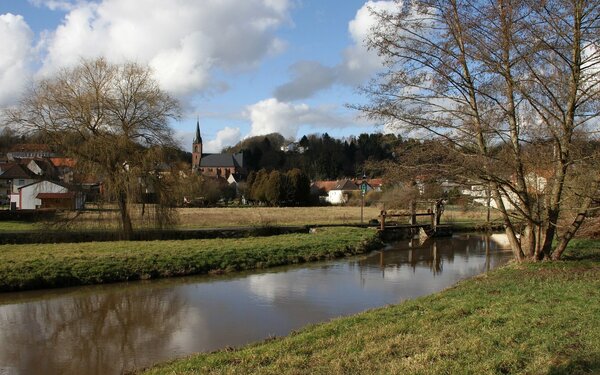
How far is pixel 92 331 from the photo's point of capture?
33.3ft

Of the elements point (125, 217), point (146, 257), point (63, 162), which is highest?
point (63, 162)

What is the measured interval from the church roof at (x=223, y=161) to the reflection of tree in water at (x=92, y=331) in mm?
100439

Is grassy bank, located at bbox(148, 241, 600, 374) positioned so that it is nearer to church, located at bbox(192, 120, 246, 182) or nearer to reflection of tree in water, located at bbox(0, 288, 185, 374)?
reflection of tree in water, located at bbox(0, 288, 185, 374)

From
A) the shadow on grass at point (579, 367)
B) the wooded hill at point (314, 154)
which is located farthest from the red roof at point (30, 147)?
the wooded hill at point (314, 154)

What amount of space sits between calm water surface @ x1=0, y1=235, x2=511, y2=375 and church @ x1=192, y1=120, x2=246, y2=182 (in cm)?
9322

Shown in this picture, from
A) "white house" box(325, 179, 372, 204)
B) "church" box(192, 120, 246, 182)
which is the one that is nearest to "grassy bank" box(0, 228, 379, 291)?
"white house" box(325, 179, 372, 204)

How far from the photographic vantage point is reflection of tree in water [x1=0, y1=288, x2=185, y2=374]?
8.08m

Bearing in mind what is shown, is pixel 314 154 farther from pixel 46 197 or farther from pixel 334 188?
pixel 46 197

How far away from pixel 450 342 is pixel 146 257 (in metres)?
13.1

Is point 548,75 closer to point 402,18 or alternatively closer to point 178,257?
point 402,18

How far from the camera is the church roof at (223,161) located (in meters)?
114

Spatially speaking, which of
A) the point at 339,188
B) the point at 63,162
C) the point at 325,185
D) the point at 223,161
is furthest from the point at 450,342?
the point at 223,161

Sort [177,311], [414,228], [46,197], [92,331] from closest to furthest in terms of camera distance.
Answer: [92,331] → [177,311] → [414,228] → [46,197]

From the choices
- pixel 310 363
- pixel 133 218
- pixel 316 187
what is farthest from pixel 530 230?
pixel 316 187
